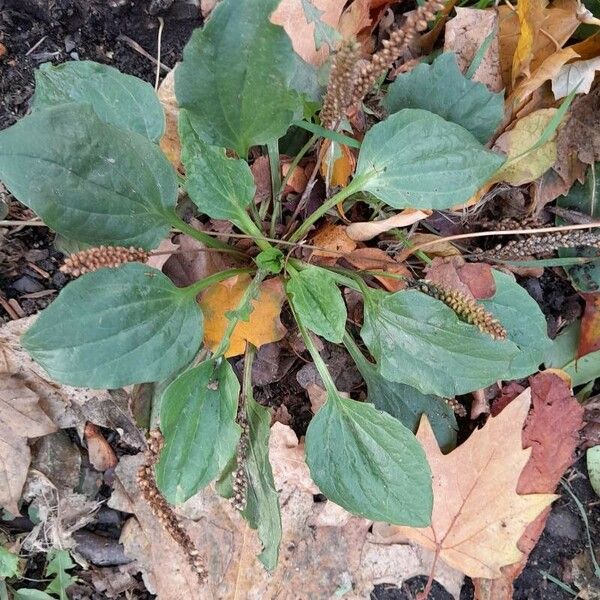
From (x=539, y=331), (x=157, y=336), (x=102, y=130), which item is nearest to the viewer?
(x=102, y=130)

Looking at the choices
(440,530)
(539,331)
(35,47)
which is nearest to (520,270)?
(539,331)

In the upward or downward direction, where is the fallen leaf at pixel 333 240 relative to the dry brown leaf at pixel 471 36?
downward

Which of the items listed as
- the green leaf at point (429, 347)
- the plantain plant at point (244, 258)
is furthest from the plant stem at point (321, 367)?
the green leaf at point (429, 347)

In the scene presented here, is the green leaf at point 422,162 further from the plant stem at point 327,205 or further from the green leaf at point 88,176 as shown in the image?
the green leaf at point 88,176

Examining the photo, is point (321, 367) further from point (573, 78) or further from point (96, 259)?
point (573, 78)

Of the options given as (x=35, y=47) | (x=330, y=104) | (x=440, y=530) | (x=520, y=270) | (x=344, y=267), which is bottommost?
(x=440, y=530)

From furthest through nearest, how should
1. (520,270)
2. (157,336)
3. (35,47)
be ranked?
(520,270), (35,47), (157,336)

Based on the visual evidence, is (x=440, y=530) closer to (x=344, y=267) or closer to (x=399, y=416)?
(x=399, y=416)
